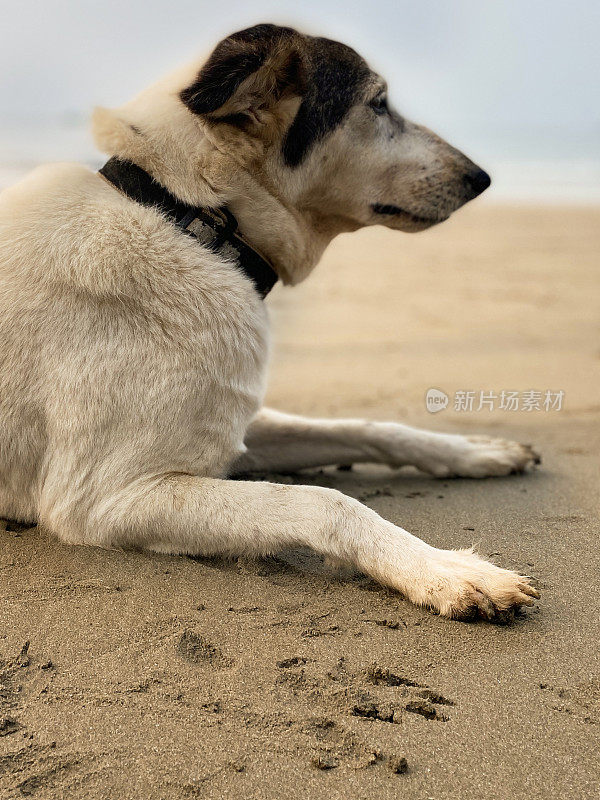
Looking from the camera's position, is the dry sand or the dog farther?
the dog

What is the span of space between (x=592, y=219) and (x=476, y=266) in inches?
474

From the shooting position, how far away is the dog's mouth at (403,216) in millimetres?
3406

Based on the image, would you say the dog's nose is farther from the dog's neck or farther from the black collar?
the black collar

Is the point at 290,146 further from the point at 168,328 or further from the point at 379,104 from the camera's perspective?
the point at 168,328

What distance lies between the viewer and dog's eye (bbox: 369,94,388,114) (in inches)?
130

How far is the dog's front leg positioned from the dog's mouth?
138 cm

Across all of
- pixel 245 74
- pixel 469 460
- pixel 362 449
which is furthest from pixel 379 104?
pixel 469 460

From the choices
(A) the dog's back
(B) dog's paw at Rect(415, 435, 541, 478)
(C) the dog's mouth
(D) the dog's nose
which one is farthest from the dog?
(B) dog's paw at Rect(415, 435, 541, 478)

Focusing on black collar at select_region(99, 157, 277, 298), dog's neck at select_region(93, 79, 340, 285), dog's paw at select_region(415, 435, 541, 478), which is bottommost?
dog's paw at select_region(415, 435, 541, 478)

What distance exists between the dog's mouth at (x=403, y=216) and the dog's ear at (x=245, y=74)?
0.68 metres

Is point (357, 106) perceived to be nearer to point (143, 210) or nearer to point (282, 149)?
point (282, 149)

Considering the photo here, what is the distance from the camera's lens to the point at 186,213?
2914mm

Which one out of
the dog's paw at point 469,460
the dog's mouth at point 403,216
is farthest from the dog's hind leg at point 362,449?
the dog's mouth at point 403,216

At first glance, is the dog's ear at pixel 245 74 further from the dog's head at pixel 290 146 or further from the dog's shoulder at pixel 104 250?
the dog's shoulder at pixel 104 250
